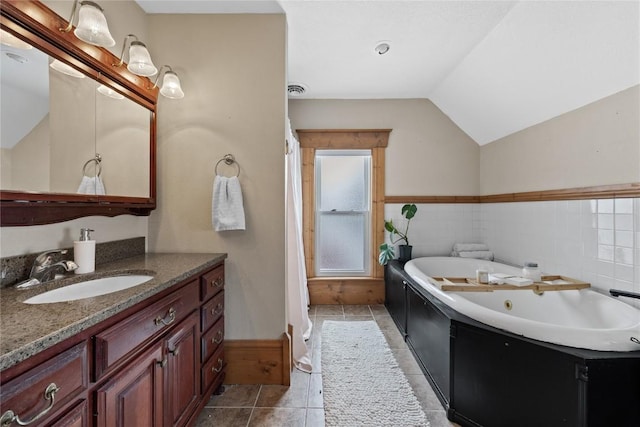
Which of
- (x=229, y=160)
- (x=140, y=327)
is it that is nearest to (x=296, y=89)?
(x=229, y=160)

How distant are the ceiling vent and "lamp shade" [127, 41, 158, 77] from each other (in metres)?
1.71

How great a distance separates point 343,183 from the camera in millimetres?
3525

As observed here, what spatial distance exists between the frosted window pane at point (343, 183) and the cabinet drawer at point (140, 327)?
227 centimetres

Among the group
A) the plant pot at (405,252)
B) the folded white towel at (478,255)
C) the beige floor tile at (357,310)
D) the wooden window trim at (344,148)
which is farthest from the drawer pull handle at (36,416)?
the folded white towel at (478,255)

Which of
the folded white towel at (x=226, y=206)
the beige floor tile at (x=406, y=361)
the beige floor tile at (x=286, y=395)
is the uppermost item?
the folded white towel at (x=226, y=206)

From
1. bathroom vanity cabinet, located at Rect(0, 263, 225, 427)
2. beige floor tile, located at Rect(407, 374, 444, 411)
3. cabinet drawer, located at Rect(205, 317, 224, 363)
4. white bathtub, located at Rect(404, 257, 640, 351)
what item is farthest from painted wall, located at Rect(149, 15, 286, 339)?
white bathtub, located at Rect(404, 257, 640, 351)

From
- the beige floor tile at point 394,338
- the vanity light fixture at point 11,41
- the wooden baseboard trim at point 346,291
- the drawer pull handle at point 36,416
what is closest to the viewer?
the drawer pull handle at point 36,416

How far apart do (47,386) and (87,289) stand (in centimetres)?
70

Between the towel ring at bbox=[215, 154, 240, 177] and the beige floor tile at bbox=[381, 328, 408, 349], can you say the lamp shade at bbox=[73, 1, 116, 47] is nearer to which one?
the towel ring at bbox=[215, 154, 240, 177]

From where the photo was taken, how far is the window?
351 centimetres

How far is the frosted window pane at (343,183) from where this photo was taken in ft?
11.5

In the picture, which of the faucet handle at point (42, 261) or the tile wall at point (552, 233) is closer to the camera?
the faucet handle at point (42, 261)

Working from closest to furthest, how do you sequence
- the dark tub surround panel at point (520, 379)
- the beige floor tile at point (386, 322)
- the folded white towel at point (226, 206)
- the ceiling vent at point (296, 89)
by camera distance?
the dark tub surround panel at point (520, 379), the folded white towel at point (226, 206), the beige floor tile at point (386, 322), the ceiling vent at point (296, 89)

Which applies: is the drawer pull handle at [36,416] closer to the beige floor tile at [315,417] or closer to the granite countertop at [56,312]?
the granite countertop at [56,312]
